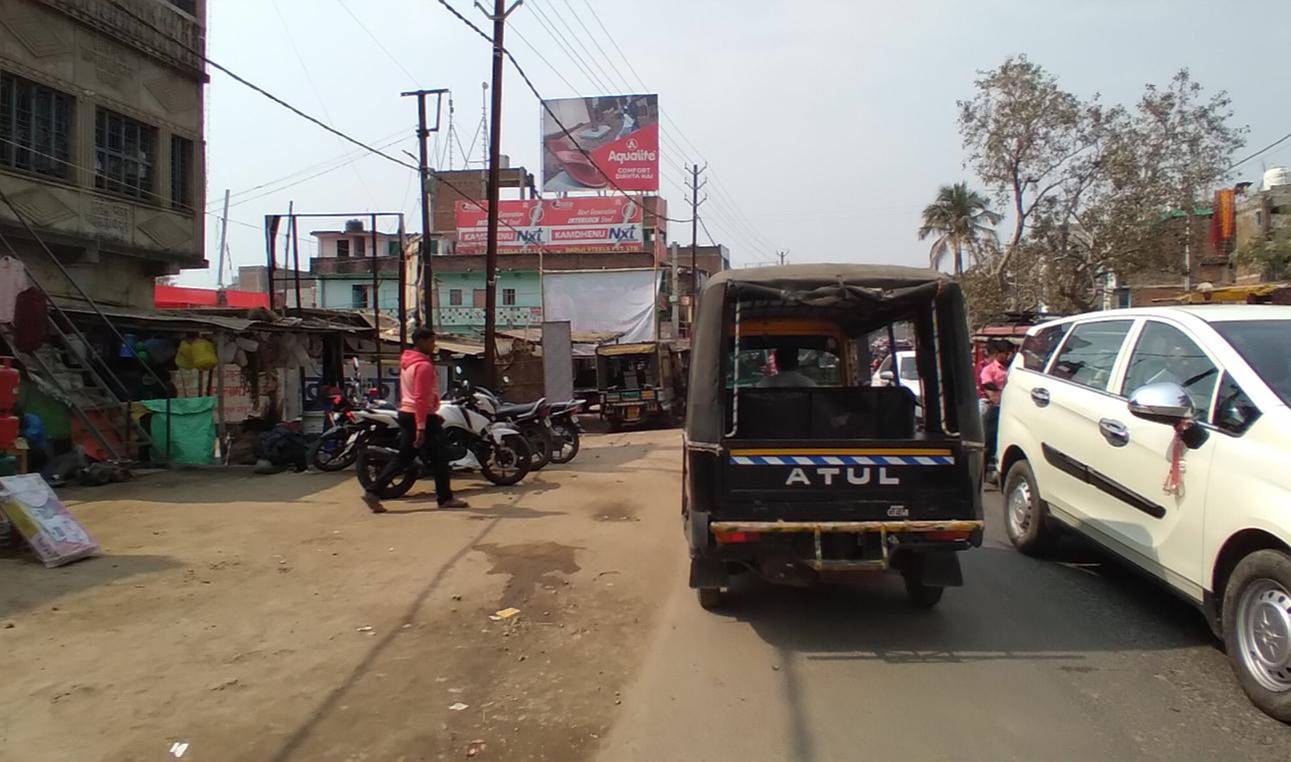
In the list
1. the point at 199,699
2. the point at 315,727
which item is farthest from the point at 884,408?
the point at 199,699

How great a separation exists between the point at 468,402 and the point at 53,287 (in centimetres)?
895

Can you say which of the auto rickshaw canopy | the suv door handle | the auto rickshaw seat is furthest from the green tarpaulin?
the suv door handle

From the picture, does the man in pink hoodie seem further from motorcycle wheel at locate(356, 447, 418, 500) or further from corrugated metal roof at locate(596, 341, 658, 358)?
corrugated metal roof at locate(596, 341, 658, 358)

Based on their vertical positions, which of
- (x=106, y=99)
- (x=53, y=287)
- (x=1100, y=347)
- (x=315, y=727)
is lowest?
(x=315, y=727)

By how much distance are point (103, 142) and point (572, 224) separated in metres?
29.0

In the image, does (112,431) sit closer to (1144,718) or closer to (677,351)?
(1144,718)

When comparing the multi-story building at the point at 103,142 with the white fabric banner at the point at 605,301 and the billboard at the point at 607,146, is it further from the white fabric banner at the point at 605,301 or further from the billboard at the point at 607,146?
the billboard at the point at 607,146

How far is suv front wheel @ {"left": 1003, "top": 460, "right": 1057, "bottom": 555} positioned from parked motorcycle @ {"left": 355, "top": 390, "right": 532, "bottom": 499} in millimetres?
5833

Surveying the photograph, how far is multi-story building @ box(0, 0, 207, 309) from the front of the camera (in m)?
14.2

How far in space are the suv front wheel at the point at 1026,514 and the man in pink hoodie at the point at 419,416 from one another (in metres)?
5.58

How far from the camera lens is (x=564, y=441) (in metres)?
14.1

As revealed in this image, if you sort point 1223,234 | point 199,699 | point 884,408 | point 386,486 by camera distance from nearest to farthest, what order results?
point 199,699
point 884,408
point 386,486
point 1223,234

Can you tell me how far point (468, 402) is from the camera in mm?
11211

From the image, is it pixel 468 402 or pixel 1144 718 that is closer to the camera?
pixel 1144 718
